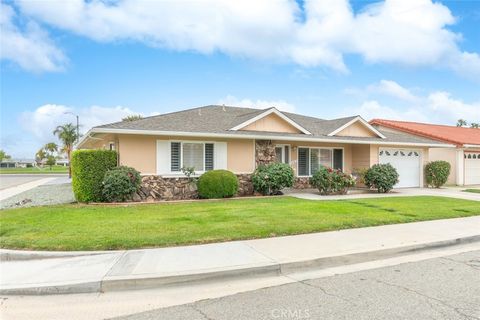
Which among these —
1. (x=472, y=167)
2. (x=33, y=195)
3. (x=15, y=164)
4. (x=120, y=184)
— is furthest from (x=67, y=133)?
(x=15, y=164)

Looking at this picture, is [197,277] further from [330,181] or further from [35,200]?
[35,200]

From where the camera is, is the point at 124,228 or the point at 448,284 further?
the point at 124,228

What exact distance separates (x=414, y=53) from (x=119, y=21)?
48.0 ft

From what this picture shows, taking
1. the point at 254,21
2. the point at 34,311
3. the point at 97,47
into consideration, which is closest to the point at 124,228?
the point at 34,311

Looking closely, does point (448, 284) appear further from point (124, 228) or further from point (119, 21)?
point (119, 21)

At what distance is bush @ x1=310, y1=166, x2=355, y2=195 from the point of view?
51.6 ft

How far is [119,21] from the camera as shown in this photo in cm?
1323

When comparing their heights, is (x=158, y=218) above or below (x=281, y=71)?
below

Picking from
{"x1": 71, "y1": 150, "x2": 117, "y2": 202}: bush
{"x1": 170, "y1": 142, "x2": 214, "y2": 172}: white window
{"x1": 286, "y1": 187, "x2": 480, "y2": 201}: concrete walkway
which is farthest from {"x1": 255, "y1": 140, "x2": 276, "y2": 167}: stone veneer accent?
{"x1": 71, "y1": 150, "x2": 117, "y2": 202}: bush

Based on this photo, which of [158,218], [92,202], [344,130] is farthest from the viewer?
[344,130]

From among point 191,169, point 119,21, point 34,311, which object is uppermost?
point 119,21

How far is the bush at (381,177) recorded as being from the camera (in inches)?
673

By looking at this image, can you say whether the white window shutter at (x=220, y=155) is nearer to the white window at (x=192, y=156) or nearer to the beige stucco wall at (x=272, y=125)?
the white window at (x=192, y=156)

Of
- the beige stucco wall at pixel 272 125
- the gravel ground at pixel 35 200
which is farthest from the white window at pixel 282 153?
the gravel ground at pixel 35 200
